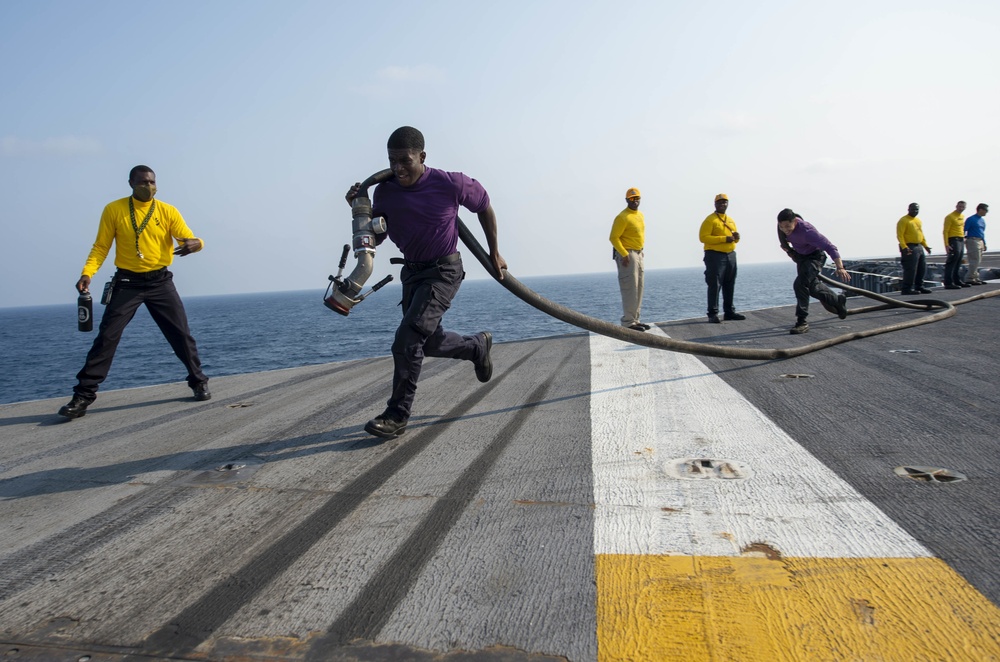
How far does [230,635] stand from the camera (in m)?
1.91

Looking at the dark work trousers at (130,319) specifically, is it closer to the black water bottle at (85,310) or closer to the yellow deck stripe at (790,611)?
the black water bottle at (85,310)

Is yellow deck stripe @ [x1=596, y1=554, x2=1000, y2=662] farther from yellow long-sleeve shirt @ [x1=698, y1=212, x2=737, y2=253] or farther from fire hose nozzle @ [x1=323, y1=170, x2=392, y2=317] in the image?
yellow long-sleeve shirt @ [x1=698, y1=212, x2=737, y2=253]

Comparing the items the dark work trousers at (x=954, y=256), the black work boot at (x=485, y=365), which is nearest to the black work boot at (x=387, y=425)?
the black work boot at (x=485, y=365)

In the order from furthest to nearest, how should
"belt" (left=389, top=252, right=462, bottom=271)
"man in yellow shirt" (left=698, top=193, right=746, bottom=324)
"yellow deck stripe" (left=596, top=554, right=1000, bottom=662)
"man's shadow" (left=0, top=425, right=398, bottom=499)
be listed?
"man in yellow shirt" (left=698, top=193, right=746, bottom=324) → "belt" (left=389, top=252, right=462, bottom=271) → "man's shadow" (left=0, top=425, right=398, bottom=499) → "yellow deck stripe" (left=596, top=554, right=1000, bottom=662)

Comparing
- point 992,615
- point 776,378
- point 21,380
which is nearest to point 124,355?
point 21,380

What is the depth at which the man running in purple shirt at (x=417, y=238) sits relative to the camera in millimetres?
4004

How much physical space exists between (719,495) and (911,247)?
13601 millimetres

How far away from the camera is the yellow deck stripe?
1.69m

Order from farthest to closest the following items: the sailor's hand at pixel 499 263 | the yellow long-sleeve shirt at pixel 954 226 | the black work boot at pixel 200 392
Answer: the yellow long-sleeve shirt at pixel 954 226 → the black work boot at pixel 200 392 → the sailor's hand at pixel 499 263

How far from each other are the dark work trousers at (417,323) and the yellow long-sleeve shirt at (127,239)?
275 centimetres

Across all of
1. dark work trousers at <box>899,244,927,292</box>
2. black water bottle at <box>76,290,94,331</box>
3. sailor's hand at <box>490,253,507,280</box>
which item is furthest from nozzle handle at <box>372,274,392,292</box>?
dark work trousers at <box>899,244,927,292</box>

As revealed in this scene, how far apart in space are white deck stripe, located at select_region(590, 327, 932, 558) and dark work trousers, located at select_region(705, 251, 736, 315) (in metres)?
5.65

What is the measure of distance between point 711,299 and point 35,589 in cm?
933

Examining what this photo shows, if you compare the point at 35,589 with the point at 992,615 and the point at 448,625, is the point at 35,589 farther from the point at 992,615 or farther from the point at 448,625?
the point at 992,615
